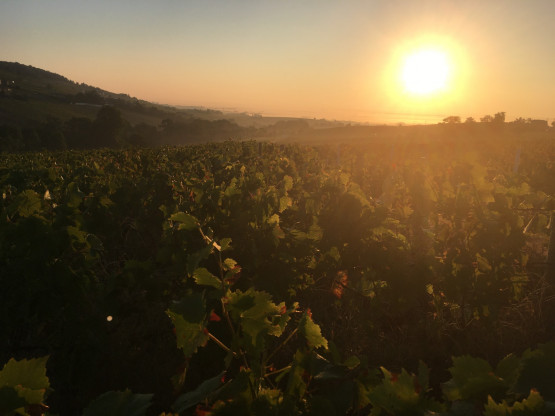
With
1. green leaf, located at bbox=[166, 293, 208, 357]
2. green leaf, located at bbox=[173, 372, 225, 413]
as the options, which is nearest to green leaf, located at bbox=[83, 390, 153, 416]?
green leaf, located at bbox=[173, 372, 225, 413]

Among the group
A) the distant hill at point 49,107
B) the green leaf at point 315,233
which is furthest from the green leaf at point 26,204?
the distant hill at point 49,107

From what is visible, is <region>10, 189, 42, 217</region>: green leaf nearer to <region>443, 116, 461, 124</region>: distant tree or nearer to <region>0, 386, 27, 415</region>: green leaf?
<region>0, 386, 27, 415</region>: green leaf

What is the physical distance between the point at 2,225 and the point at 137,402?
2.74m

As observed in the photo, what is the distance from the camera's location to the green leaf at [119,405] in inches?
35.9

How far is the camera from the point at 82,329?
2.91m

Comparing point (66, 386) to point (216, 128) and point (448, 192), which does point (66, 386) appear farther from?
point (216, 128)

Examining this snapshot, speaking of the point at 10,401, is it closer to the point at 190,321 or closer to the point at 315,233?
the point at 190,321

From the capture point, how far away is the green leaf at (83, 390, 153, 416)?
91 centimetres

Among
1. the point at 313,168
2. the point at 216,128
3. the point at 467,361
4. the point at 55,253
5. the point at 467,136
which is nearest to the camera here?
the point at 467,361

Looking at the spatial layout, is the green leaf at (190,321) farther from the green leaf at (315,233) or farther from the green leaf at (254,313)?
the green leaf at (315,233)

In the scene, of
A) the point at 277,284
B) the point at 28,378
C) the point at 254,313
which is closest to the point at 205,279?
the point at 254,313

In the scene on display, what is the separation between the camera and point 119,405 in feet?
3.05

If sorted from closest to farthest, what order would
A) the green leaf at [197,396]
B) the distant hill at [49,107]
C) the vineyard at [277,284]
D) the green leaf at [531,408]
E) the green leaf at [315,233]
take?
1. the green leaf at [531,408]
2. the green leaf at [197,396]
3. the vineyard at [277,284]
4. the green leaf at [315,233]
5. the distant hill at [49,107]

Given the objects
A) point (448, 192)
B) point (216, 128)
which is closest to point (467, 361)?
point (448, 192)
